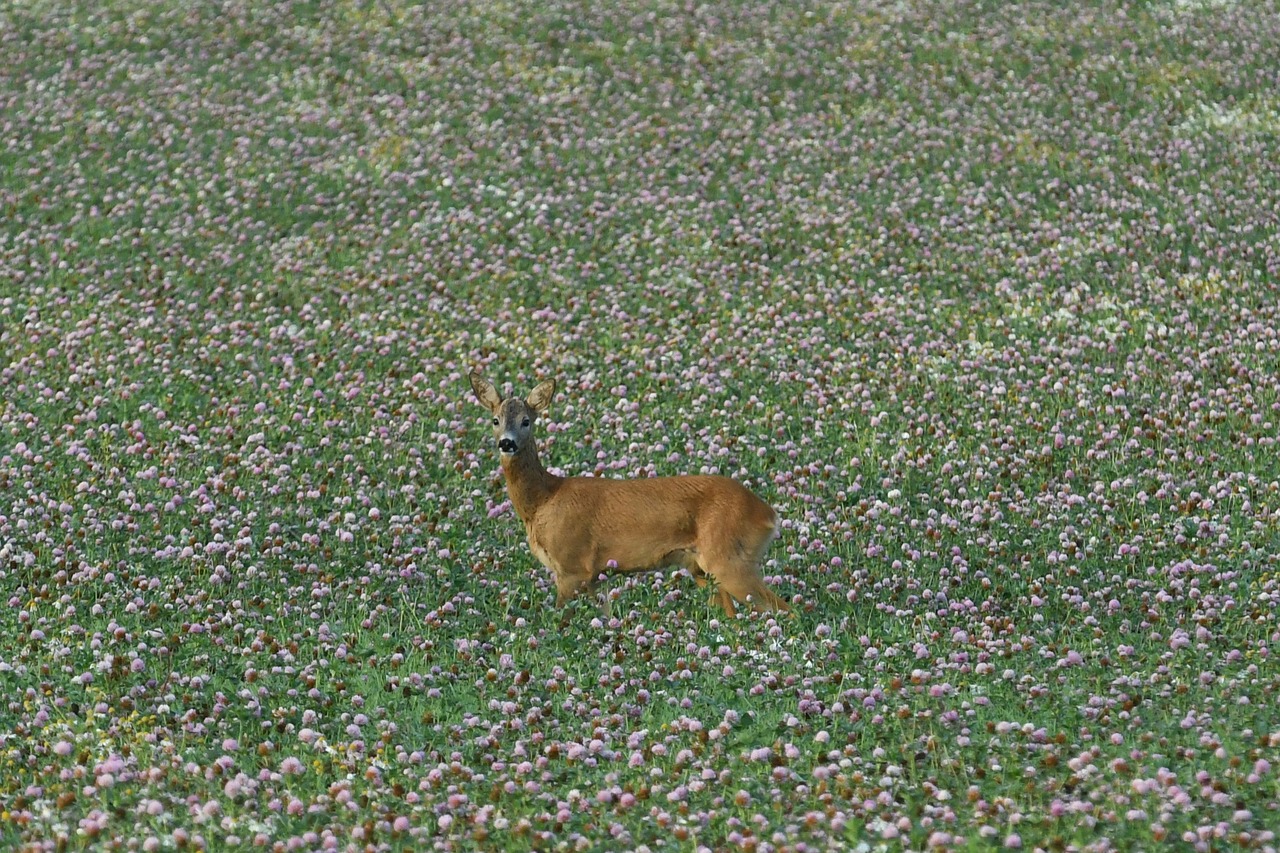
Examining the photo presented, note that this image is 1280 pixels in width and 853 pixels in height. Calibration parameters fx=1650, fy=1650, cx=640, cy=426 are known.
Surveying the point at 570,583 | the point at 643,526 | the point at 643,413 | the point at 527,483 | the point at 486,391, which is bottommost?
the point at 643,413

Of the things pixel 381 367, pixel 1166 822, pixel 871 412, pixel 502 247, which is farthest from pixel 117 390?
pixel 1166 822

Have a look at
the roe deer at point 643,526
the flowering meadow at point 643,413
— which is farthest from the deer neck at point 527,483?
the flowering meadow at point 643,413

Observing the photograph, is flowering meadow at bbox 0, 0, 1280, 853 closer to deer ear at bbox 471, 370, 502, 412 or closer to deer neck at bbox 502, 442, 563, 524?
deer neck at bbox 502, 442, 563, 524

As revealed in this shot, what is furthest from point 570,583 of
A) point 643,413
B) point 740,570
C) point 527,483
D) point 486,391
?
point 643,413

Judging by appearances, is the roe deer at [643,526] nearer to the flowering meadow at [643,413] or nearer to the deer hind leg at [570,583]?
the deer hind leg at [570,583]

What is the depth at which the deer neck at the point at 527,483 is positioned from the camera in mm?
12031

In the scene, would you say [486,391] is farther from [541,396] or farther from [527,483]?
[527,483]

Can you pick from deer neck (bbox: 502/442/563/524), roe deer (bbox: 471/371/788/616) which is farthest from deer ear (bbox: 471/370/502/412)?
deer neck (bbox: 502/442/563/524)

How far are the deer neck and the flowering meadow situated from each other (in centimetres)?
75

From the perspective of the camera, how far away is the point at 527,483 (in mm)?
12039

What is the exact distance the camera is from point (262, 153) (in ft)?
84.9

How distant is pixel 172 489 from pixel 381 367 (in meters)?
4.27

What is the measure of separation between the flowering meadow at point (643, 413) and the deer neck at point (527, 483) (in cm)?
75

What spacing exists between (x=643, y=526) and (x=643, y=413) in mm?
5175
